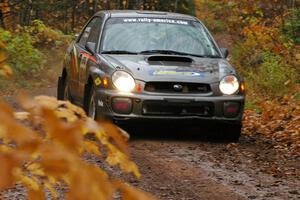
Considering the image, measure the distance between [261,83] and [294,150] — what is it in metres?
7.01

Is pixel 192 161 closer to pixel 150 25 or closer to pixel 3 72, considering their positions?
pixel 150 25

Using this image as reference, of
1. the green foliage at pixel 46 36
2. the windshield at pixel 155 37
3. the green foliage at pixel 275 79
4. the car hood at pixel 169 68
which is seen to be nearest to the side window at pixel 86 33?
the windshield at pixel 155 37

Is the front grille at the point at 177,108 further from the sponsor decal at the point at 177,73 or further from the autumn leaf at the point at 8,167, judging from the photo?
the autumn leaf at the point at 8,167

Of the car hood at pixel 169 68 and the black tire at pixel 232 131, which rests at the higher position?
the car hood at pixel 169 68

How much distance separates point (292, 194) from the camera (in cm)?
584

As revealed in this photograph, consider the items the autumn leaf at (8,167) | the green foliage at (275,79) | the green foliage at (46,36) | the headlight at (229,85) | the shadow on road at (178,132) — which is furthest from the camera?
the green foliage at (46,36)

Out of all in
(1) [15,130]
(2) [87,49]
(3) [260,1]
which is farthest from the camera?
(3) [260,1]

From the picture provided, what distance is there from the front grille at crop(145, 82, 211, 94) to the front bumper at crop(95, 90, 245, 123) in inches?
3.8

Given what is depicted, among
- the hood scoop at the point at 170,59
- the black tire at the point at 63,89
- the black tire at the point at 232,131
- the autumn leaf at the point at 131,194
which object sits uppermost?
the autumn leaf at the point at 131,194

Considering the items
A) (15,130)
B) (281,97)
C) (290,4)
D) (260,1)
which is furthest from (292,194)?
(290,4)

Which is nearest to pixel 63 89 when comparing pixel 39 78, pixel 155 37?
pixel 155 37

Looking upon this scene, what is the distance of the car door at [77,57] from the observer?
9770mm

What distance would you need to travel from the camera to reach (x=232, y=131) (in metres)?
8.70

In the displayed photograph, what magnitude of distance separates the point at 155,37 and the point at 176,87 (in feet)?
4.35
